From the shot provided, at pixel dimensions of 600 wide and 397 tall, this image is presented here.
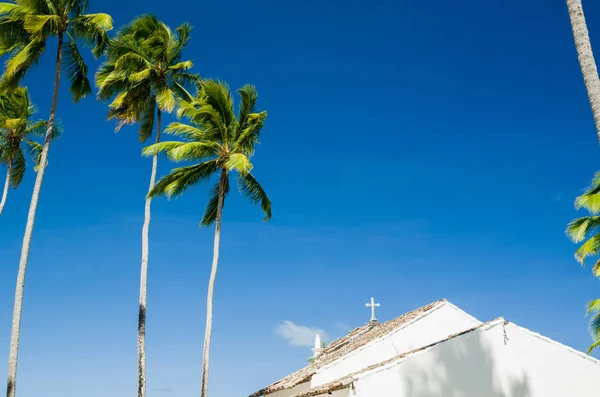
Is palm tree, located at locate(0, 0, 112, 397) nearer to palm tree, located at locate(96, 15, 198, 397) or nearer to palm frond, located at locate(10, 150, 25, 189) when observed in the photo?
palm tree, located at locate(96, 15, 198, 397)

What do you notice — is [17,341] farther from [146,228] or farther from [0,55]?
[0,55]

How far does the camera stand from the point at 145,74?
24766 mm

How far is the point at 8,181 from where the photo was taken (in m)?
30.0

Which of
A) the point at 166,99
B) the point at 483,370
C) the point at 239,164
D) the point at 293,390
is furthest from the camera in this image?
the point at 166,99

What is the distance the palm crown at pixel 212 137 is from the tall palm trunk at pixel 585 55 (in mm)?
13705

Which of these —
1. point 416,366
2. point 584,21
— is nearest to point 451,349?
point 416,366

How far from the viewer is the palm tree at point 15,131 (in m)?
29.2

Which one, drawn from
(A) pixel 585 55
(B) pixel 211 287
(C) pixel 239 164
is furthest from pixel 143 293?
(A) pixel 585 55

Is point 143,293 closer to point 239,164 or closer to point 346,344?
point 239,164

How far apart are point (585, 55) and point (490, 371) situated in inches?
370

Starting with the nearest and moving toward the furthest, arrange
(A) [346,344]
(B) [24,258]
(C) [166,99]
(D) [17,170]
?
(B) [24,258], (C) [166,99], (A) [346,344], (D) [17,170]

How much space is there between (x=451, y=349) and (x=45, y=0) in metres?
18.7

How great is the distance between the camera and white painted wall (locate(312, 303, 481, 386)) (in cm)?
2070

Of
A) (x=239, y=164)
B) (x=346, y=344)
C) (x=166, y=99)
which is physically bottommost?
(x=346, y=344)
